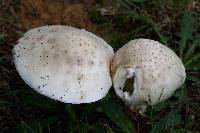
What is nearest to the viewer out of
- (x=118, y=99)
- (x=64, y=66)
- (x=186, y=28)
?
(x=64, y=66)

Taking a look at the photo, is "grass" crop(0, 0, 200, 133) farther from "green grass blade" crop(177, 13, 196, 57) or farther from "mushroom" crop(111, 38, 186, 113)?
"mushroom" crop(111, 38, 186, 113)

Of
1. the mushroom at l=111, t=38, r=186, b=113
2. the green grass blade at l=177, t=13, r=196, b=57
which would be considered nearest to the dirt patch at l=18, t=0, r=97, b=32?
the green grass blade at l=177, t=13, r=196, b=57

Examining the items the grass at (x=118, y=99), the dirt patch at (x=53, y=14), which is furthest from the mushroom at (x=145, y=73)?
the dirt patch at (x=53, y=14)

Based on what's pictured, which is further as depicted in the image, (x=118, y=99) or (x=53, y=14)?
(x=53, y=14)

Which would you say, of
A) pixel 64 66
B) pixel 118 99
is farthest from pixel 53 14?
pixel 64 66

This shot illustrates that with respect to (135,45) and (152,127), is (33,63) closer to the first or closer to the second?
(135,45)

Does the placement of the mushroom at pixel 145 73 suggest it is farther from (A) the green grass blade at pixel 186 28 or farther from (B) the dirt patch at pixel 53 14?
(B) the dirt patch at pixel 53 14

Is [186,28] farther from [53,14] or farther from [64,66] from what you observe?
[64,66]
